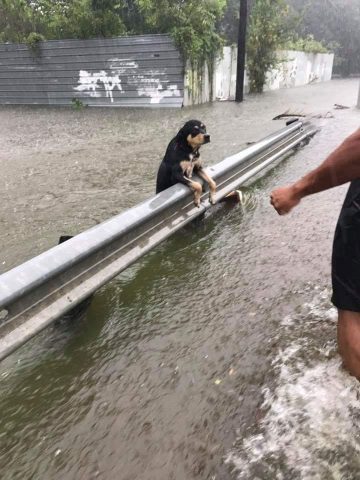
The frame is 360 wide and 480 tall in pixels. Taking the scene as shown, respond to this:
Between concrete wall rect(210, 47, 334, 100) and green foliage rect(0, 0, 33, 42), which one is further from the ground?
green foliage rect(0, 0, 33, 42)

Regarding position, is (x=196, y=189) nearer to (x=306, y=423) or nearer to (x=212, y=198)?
(x=212, y=198)

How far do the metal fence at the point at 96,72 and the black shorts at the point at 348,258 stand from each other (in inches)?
459

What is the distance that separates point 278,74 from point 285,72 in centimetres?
107

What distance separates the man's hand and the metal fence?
11.4 m

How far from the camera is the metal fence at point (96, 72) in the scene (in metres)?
12.8

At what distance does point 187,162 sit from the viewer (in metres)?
3.83

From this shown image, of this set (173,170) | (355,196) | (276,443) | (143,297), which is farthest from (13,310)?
(173,170)

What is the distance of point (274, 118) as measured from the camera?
10359 millimetres

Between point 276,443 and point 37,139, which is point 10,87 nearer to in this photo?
point 37,139

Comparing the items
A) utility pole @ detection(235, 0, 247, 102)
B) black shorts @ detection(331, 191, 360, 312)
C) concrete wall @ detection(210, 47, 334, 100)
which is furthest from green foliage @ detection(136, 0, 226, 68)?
black shorts @ detection(331, 191, 360, 312)

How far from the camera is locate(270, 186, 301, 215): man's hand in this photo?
2029 mm

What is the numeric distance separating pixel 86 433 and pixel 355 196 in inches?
62.8

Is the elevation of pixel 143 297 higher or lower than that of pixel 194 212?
lower

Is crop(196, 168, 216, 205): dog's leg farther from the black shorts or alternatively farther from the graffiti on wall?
the graffiti on wall
